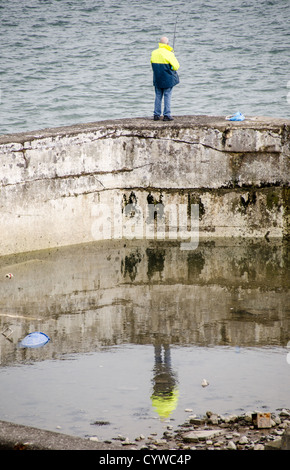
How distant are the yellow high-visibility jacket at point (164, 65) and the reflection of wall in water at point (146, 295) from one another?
7.89 feet

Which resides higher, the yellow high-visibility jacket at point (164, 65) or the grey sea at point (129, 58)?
the grey sea at point (129, 58)

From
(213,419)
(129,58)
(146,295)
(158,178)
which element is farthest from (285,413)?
(129,58)

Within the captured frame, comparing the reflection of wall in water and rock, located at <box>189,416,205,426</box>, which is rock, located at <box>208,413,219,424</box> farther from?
the reflection of wall in water

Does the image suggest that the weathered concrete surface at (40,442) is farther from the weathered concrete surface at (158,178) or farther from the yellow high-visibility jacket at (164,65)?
the yellow high-visibility jacket at (164,65)

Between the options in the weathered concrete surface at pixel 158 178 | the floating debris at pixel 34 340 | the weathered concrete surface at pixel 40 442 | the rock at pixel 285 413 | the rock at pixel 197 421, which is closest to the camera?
the weathered concrete surface at pixel 40 442

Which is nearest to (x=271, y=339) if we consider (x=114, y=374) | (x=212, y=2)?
(x=114, y=374)

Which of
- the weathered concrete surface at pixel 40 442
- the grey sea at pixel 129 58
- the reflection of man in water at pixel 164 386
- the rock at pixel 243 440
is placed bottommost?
the weathered concrete surface at pixel 40 442

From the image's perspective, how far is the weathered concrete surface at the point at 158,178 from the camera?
10.0 metres

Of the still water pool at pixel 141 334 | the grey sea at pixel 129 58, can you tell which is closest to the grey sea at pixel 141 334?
the still water pool at pixel 141 334

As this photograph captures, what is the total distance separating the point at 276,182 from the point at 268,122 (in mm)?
864

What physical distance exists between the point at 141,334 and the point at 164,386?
1287mm

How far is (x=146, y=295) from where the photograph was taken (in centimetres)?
867

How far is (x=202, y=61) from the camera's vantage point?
25.1 meters

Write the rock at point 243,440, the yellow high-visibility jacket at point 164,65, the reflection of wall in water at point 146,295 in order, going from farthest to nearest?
the yellow high-visibility jacket at point 164,65, the reflection of wall in water at point 146,295, the rock at point 243,440
